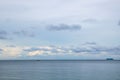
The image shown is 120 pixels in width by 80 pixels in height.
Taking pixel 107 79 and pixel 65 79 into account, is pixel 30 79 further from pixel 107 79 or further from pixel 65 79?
pixel 107 79

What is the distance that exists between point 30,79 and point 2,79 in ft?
29.1

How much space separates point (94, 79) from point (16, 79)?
25146 mm

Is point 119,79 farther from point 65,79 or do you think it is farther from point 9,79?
point 9,79

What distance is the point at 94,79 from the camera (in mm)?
72812

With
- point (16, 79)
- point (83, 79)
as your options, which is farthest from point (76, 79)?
point (16, 79)

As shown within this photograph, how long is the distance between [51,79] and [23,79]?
31.2ft

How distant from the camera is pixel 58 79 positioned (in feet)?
240

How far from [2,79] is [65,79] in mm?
20074

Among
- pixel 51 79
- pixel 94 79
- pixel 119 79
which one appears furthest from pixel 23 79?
pixel 119 79

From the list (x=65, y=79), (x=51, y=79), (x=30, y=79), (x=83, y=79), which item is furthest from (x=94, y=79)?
(x=30, y=79)

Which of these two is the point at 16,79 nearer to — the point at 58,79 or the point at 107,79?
the point at 58,79

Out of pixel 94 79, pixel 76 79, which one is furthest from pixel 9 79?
pixel 94 79

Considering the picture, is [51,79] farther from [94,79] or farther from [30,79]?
[94,79]

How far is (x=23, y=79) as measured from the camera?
2975 inches
